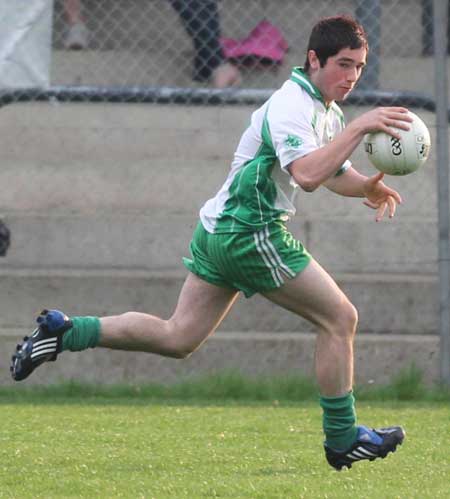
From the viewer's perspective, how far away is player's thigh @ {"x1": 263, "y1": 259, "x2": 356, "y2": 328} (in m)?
5.68

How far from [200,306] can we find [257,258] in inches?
14.2

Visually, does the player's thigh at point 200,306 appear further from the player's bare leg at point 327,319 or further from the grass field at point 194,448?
the grass field at point 194,448

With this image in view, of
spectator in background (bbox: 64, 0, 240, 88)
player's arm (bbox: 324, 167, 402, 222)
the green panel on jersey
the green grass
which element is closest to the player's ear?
the green panel on jersey

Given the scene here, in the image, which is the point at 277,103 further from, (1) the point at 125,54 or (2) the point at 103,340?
(1) the point at 125,54

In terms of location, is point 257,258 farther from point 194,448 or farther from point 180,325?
point 194,448

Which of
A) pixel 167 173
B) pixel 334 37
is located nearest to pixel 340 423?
pixel 334 37

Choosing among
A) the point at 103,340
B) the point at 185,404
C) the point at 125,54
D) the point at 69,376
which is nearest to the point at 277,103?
the point at 103,340

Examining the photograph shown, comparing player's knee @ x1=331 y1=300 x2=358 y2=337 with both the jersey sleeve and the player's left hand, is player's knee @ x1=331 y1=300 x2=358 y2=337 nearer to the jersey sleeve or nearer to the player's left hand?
the player's left hand

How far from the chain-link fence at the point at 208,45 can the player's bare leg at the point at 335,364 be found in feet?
13.4

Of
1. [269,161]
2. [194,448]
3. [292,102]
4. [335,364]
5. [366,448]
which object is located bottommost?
[194,448]

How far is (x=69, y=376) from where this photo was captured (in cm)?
881

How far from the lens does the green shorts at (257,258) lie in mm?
5719

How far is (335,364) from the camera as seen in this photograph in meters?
5.71

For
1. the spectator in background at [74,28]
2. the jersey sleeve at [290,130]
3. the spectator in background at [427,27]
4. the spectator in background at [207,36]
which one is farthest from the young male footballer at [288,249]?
the spectator in background at [427,27]
